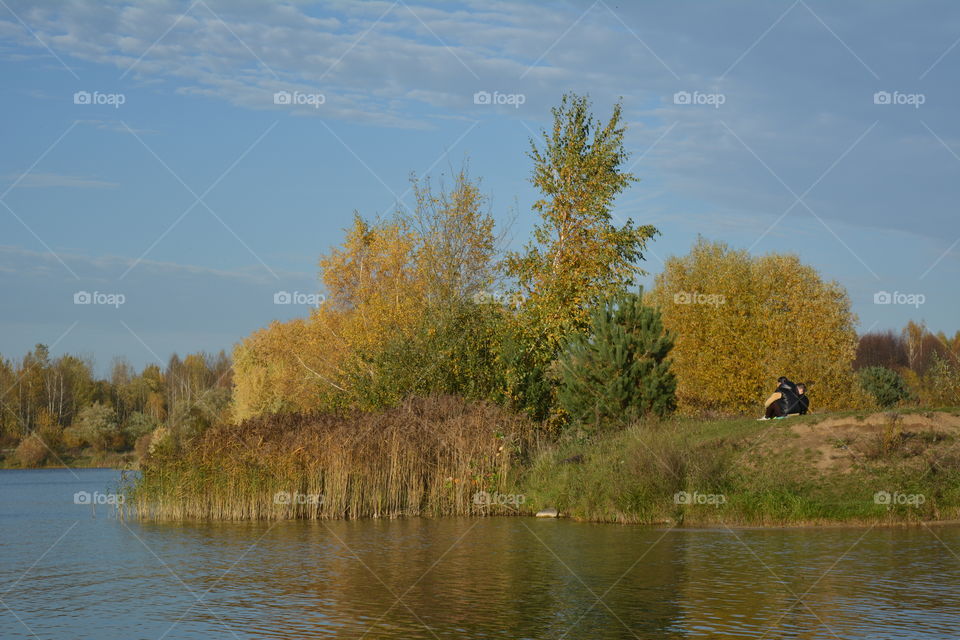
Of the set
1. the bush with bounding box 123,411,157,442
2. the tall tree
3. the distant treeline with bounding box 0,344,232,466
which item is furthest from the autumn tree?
the bush with bounding box 123,411,157,442

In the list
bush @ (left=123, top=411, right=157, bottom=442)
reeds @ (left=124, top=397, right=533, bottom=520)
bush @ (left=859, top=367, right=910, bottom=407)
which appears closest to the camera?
reeds @ (left=124, top=397, right=533, bottom=520)

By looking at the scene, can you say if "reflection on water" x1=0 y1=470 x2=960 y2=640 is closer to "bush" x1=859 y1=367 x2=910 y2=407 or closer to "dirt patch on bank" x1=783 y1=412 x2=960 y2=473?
"dirt patch on bank" x1=783 y1=412 x2=960 y2=473

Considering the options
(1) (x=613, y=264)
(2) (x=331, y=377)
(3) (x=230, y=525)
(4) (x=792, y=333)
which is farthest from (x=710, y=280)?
(3) (x=230, y=525)

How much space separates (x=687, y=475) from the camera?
24.4 m

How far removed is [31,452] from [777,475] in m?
75.1

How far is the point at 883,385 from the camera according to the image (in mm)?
56969

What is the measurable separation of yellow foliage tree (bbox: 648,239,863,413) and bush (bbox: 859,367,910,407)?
1870 mm

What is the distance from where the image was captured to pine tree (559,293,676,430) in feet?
104

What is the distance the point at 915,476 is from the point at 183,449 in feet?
63.1

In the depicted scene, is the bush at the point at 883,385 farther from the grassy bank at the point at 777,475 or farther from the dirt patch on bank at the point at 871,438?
the grassy bank at the point at 777,475

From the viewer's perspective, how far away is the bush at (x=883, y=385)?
55.0 m

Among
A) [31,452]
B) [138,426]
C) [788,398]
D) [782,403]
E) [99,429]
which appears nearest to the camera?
[782,403]

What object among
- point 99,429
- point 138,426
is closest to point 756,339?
point 138,426

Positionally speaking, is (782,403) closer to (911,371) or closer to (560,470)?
(560,470)
